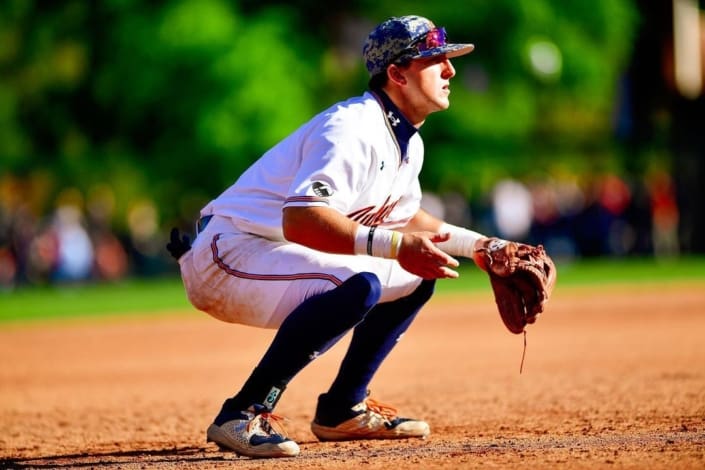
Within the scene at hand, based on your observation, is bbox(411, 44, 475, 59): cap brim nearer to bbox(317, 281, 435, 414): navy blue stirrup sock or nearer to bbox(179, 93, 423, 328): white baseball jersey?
bbox(179, 93, 423, 328): white baseball jersey

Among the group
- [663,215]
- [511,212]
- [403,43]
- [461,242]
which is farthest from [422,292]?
[663,215]

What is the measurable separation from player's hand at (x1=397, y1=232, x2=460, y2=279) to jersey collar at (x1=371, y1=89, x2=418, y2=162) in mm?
623

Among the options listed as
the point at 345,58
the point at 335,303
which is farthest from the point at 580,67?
the point at 335,303

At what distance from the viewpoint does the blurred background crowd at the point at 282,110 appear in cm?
2358

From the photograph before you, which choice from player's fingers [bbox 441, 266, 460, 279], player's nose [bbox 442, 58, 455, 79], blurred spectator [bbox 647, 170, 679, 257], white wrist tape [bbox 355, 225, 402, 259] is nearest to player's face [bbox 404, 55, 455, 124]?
player's nose [bbox 442, 58, 455, 79]

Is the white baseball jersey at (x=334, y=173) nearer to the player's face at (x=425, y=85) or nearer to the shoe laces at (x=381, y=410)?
the player's face at (x=425, y=85)

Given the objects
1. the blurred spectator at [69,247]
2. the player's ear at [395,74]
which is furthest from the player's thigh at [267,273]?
the blurred spectator at [69,247]

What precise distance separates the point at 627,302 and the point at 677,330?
11.8ft

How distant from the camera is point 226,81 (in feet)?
76.3

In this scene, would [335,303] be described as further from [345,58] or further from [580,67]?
[345,58]

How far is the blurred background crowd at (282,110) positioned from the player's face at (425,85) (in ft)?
59.9

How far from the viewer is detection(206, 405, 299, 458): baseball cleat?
16.2 ft

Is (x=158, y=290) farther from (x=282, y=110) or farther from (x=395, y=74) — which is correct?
(x=395, y=74)

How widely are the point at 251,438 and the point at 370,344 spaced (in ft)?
2.85
